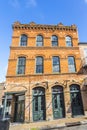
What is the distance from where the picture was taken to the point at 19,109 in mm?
13164

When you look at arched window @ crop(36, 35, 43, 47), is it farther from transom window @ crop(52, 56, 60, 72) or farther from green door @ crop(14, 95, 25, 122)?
green door @ crop(14, 95, 25, 122)

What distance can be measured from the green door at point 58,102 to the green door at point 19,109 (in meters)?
3.35

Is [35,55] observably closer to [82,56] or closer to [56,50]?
[56,50]

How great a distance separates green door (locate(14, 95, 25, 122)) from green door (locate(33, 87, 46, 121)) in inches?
51.0

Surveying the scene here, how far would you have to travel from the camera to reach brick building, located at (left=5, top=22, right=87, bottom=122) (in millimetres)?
12852

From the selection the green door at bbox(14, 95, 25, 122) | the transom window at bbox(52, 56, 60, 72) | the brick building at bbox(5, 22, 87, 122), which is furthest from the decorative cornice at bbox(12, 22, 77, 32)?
the green door at bbox(14, 95, 25, 122)

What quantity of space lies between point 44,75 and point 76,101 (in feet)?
15.0

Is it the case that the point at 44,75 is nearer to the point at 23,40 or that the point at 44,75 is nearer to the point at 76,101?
the point at 76,101

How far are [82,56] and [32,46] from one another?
6444mm

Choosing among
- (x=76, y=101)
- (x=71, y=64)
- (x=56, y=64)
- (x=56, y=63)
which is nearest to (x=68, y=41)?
(x=71, y=64)

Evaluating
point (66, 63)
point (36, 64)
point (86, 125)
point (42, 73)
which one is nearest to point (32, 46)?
point (36, 64)

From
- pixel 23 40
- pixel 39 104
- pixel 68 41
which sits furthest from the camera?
pixel 68 41

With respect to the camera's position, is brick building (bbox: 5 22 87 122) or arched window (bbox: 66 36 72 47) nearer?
brick building (bbox: 5 22 87 122)

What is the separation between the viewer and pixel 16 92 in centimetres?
1269
